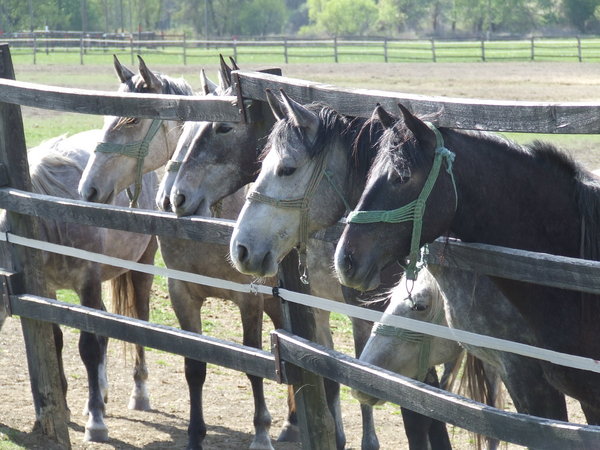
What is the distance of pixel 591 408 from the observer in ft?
10.7

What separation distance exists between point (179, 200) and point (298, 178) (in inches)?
41.5

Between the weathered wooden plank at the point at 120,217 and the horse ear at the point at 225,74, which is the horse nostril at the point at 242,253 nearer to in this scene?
the weathered wooden plank at the point at 120,217

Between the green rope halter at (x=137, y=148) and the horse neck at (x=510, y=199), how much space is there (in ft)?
8.66

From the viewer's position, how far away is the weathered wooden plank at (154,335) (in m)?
3.55

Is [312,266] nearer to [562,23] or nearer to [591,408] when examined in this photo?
[591,408]

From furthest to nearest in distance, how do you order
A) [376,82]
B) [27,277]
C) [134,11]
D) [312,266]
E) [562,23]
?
[134,11] → [562,23] → [376,82] → [312,266] → [27,277]

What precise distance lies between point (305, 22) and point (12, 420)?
12238cm

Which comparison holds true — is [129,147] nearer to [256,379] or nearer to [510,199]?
[256,379]

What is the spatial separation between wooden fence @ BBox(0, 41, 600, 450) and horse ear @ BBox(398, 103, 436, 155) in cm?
10

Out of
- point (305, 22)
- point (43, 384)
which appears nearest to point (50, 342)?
point (43, 384)

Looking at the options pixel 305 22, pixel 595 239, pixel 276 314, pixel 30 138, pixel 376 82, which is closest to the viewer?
pixel 595 239

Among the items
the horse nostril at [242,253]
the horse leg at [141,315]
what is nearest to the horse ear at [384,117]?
the horse nostril at [242,253]

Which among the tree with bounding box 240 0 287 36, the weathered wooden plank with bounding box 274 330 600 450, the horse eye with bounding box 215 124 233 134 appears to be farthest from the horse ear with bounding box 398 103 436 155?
the tree with bounding box 240 0 287 36

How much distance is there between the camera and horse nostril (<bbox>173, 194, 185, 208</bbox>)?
13.4 feet
